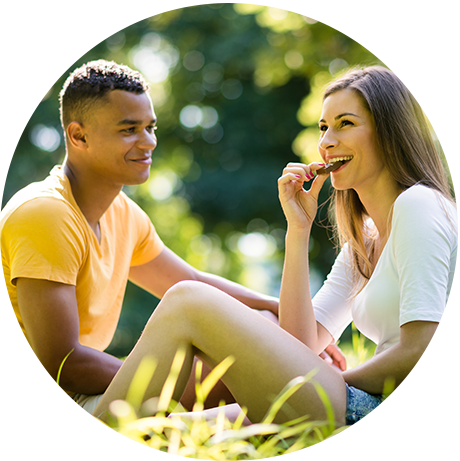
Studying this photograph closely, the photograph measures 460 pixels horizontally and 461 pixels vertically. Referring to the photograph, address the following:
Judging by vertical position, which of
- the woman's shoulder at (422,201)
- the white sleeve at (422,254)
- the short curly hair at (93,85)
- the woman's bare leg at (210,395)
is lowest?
the woman's bare leg at (210,395)

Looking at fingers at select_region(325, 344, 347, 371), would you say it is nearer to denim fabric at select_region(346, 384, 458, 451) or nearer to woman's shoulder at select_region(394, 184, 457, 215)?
denim fabric at select_region(346, 384, 458, 451)

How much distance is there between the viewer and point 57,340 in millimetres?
2264

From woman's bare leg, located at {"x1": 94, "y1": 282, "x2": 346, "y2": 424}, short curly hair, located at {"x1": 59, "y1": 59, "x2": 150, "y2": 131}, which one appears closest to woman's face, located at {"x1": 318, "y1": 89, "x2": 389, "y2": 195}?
woman's bare leg, located at {"x1": 94, "y1": 282, "x2": 346, "y2": 424}

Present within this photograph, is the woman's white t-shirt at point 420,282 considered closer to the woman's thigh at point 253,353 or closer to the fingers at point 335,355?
the woman's thigh at point 253,353

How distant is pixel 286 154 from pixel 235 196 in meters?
1.76

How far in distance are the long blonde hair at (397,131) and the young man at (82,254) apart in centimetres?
112

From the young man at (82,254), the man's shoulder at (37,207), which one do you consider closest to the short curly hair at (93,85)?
the young man at (82,254)

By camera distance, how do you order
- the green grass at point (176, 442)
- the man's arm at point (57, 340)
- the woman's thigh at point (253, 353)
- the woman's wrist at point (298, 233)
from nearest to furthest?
the green grass at point (176, 442), the woman's thigh at point (253, 353), the man's arm at point (57, 340), the woman's wrist at point (298, 233)

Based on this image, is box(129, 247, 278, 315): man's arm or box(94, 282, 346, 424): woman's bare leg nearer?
box(94, 282, 346, 424): woman's bare leg

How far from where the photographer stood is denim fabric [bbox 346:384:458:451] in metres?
1.83

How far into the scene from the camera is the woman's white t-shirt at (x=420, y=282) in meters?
1.90

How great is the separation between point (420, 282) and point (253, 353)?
2.15ft

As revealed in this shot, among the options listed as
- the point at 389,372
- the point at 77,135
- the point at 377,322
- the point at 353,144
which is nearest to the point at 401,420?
the point at 389,372

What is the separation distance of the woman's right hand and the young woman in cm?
20
